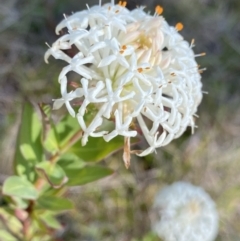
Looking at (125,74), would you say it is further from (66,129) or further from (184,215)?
(184,215)

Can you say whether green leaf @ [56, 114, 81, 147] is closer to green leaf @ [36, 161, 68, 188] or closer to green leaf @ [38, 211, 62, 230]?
green leaf @ [36, 161, 68, 188]

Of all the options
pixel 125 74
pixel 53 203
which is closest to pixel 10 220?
pixel 53 203

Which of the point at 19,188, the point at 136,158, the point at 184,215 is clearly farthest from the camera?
the point at 136,158

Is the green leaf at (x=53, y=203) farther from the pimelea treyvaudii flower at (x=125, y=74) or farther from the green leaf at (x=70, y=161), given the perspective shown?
the pimelea treyvaudii flower at (x=125, y=74)

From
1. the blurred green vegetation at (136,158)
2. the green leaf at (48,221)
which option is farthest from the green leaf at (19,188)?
the blurred green vegetation at (136,158)

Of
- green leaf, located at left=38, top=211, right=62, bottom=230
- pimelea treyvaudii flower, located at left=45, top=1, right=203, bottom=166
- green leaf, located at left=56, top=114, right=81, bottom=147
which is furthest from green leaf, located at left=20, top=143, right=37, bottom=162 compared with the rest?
pimelea treyvaudii flower, located at left=45, top=1, right=203, bottom=166

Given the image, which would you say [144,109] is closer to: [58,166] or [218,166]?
[58,166]
